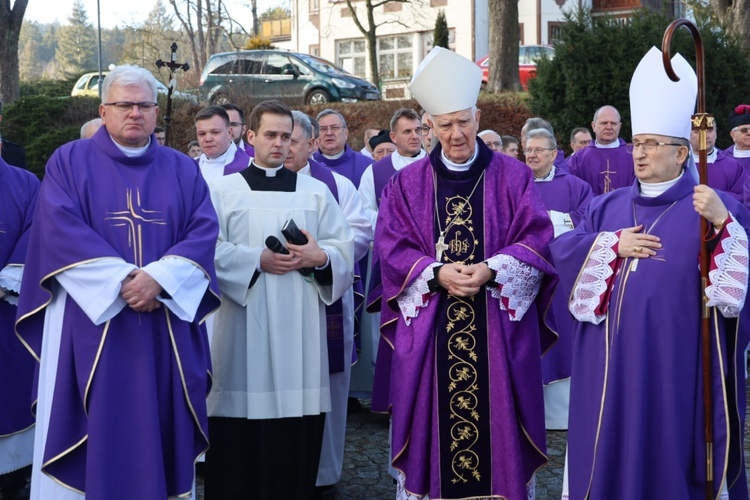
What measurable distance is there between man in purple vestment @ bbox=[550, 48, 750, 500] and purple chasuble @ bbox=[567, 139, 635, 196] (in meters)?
5.60

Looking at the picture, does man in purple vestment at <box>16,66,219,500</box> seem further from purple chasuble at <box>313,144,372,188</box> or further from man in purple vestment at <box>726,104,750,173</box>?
man in purple vestment at <box>726,104,750,173</box>

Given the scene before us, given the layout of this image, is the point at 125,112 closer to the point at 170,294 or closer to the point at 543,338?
the point at 170,294

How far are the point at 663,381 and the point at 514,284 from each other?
831 mm

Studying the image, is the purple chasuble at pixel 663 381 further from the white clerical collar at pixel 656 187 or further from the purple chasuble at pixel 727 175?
the purple chasuble at pixel 727 175

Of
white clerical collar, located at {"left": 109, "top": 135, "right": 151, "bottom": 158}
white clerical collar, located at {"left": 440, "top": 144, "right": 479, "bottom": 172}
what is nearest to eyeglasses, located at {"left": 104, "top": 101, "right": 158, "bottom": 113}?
white clerical collar, located at {"left": 109, "top": 135, "right": 151, "bottom": 158}

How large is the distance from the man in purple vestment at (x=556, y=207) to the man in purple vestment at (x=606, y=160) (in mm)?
2836

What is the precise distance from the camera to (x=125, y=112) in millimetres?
4637

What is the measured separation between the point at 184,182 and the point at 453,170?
1.30 metres

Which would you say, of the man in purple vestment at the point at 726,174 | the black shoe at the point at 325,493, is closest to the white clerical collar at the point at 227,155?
the black shoe at the point at 325,493

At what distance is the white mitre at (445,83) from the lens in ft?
15.8

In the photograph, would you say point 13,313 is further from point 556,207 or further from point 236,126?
point 556,207

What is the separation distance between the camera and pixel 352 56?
41.5 metres

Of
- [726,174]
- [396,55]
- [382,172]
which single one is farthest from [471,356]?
[396,55]

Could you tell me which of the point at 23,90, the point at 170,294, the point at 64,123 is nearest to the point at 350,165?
the point at 170,294
